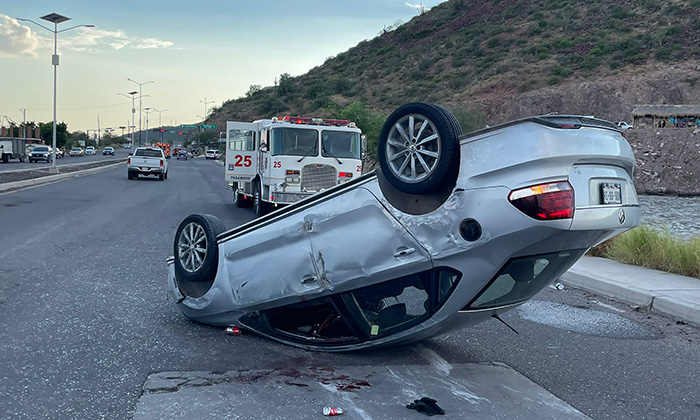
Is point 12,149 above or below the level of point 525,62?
below

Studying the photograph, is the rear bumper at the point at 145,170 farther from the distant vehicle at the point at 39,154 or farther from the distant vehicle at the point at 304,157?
the distant vehicle at the point at 39,154

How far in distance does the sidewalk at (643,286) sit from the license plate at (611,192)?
3.70m

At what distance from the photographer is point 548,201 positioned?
13.5 ft

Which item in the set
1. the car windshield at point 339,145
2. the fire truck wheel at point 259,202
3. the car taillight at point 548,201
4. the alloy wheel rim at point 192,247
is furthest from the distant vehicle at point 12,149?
the car taillight at point 548,201

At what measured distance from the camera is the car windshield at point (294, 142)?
54.5 feet

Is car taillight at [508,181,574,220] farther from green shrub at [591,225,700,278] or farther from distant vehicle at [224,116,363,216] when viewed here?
distant vehicle at [224,116,363,216]

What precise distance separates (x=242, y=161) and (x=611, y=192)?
15.5 metres

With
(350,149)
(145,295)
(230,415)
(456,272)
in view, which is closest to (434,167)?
(456,272)

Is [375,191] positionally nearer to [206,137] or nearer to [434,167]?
[434,167]

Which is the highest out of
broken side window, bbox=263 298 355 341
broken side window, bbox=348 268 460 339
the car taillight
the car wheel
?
the car wheel

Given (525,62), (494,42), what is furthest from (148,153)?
(494,42)

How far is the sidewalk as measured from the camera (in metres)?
7.69

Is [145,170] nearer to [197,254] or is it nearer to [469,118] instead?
[469,118]

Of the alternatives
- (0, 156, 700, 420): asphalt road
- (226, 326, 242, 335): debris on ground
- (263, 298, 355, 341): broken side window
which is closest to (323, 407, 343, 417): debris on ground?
(0, 156, 700, 420): asphalt road
